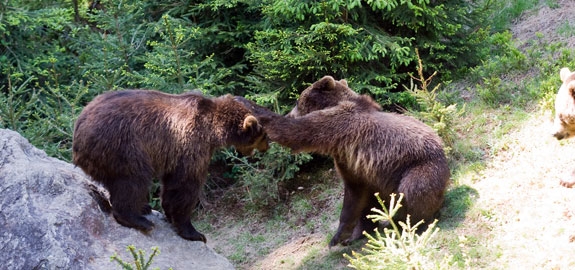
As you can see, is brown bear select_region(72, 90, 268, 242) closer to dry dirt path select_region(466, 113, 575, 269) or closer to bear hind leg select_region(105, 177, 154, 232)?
bear hind leg select_region(105, 177, 154, 232)

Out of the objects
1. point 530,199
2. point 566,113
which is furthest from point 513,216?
point 566,113

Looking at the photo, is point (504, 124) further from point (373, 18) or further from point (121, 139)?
point (121, 139)

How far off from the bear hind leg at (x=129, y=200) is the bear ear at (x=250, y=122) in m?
1.30

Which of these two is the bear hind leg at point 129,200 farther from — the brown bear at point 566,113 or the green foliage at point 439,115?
the brown bear at point 566,113

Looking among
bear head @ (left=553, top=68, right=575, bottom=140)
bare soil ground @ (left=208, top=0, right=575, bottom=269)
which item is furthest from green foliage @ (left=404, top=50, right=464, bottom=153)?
bear head @ (left=553, top=68, right=575, bottom=140)

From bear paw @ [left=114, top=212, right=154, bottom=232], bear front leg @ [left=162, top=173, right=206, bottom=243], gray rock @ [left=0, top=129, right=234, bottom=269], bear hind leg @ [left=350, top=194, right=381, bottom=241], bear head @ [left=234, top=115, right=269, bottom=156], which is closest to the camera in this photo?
gray rock @ [left=0, top=129, right=234, bottom=269]

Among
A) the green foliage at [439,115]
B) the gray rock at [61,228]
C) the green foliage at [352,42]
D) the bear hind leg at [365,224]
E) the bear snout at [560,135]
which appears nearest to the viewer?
→ the gray rock at [61,228]

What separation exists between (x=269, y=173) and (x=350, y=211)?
7.75 ft

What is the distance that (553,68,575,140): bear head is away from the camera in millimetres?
7119

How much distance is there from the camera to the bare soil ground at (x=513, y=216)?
259 inches

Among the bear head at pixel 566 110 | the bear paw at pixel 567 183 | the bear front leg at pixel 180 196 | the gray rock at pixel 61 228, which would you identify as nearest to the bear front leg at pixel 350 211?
the gray rock at pixel 61 228

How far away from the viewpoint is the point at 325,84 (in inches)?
317

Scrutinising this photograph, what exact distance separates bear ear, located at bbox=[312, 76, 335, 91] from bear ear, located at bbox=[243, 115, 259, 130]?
1078 mm

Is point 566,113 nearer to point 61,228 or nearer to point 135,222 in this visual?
point 135,222
